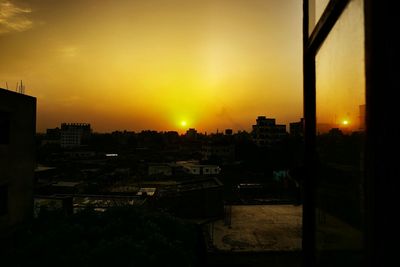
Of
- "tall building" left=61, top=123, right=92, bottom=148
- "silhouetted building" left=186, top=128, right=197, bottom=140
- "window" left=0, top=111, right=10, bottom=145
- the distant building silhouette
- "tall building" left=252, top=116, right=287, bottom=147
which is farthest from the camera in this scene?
"silhouetted building" left=186, top=128, right=197, bottom=140

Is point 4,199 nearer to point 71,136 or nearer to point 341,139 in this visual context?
point 341,139

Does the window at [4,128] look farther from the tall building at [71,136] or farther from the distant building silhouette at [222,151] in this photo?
the tall building at [71,136]

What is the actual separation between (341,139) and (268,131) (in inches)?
2787

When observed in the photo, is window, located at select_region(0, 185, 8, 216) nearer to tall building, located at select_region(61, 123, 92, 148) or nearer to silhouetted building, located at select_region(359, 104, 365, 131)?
silhouetted building, located at select_region(359, 104, 365, 131)

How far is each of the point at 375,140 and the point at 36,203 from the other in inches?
732

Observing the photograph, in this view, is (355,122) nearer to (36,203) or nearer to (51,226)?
(51,226)

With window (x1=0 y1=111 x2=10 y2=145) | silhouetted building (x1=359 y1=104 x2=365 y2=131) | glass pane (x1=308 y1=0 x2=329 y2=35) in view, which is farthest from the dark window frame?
silhouetted building (x1=359 y1=104 x2=365 y2=131)

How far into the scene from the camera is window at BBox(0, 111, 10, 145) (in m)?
11.9

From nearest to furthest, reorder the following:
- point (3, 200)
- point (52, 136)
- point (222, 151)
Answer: point (3, 200)
point (222, 151)
point (52, 136)

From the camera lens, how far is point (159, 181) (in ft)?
152

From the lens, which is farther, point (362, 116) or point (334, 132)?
point (334, 132)

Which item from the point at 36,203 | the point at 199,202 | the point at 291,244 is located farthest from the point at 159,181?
the point at 291,244

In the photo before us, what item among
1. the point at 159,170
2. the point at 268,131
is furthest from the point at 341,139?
the point at 268,131

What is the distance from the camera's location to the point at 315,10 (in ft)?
5.84
